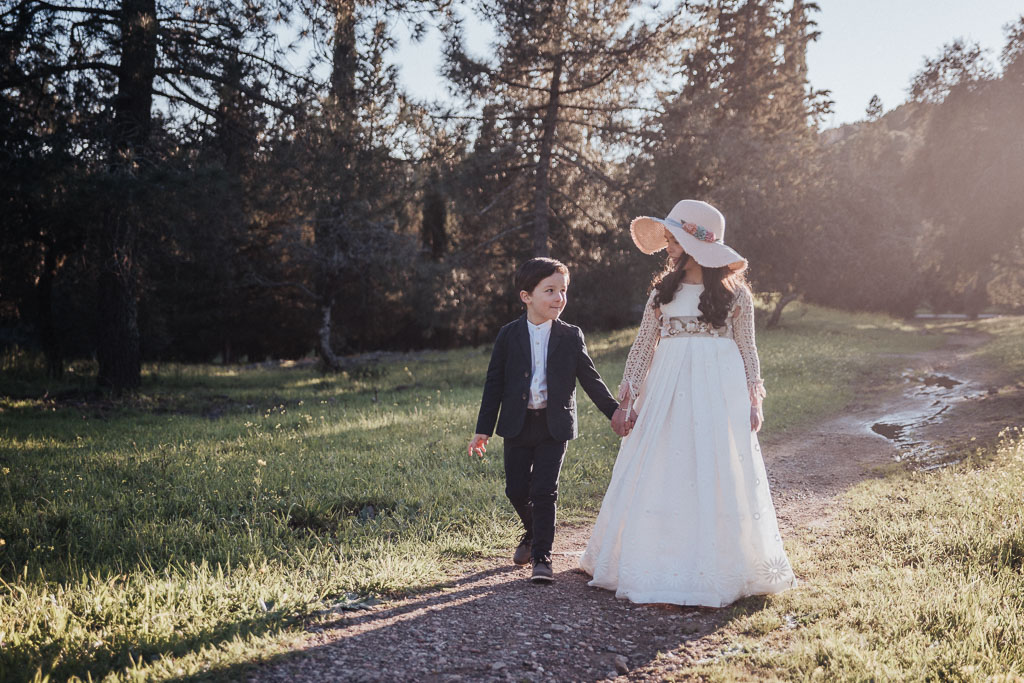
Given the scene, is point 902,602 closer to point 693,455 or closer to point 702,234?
point 693,455

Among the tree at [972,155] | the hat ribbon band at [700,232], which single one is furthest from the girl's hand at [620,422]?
the tree at [972,155]

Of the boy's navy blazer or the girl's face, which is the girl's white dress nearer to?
the girl's face

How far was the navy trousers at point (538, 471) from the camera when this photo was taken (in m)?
4.45

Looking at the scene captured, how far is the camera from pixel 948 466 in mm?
6988

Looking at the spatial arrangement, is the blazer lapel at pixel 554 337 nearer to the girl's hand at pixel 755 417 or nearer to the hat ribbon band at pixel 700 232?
the hat ribbon band at pixel 700 232

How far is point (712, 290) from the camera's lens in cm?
417

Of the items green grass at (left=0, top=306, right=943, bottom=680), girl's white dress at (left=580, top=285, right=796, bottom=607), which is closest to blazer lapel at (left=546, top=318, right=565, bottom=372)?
girl's white dress at (left=580, top=285, right=796, bottom=607)

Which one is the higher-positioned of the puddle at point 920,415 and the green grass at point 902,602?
the puddle at point 920,415

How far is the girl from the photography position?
3.96m

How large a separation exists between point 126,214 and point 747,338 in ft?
32.6

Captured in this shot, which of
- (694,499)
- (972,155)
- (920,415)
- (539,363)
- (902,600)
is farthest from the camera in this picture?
(972,155)

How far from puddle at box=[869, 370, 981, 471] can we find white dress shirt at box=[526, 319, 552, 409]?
495 cm

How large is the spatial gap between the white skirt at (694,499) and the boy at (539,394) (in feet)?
1.38

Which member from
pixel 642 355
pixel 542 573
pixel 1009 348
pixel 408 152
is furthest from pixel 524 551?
pixel 1009 348
